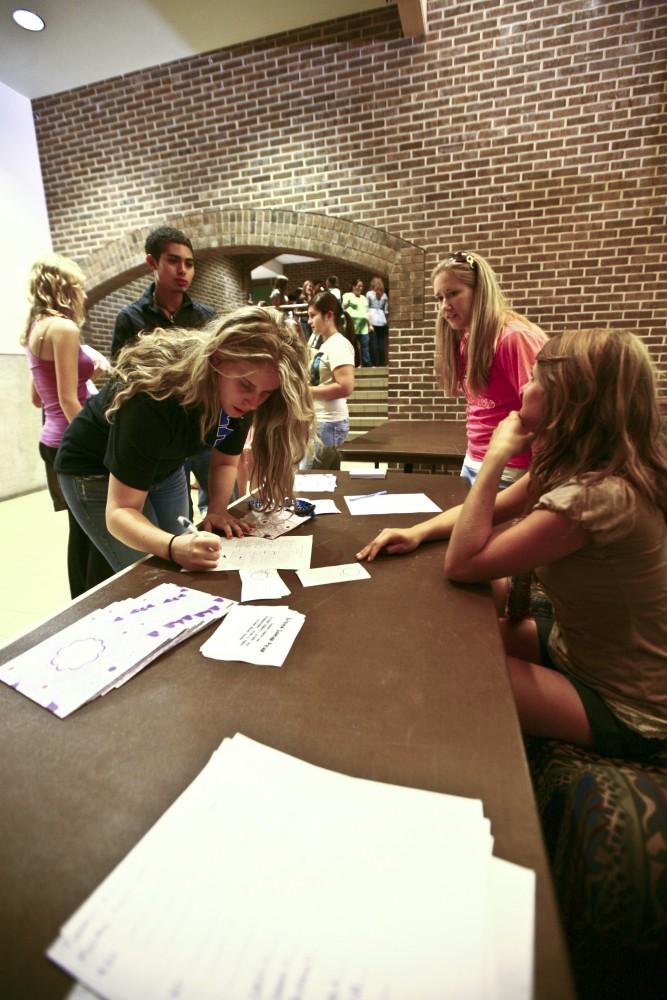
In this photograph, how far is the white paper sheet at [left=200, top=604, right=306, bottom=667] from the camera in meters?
0.86

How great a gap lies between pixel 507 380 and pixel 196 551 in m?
1.40

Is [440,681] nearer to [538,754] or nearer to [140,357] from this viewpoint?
[538,754]

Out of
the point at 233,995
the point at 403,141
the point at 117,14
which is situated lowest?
the point at 233,995

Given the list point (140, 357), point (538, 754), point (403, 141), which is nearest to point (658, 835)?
point (538, 754)

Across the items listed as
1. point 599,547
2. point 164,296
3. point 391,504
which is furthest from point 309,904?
point 164,296

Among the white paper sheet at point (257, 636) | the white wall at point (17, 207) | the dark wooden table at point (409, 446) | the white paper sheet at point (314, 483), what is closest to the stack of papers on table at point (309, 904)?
the white paper sheet at point (257, 636)

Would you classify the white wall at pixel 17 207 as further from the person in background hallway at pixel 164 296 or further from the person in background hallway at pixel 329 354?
the person in background hallway at pixel 329 354

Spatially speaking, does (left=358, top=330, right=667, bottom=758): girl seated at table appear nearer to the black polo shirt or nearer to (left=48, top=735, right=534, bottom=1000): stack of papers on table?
(left=48, top=735, right=534, bottom=1000): stack of papers on table

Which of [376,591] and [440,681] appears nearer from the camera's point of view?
[440,681]

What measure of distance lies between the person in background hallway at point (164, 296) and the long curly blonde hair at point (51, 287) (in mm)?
236

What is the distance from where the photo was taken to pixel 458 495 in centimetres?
183

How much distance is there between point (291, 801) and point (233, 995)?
185 millimetres

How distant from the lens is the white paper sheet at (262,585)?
1.10 metres

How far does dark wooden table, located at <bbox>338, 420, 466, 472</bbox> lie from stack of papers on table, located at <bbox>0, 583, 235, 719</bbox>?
170 centimetres
